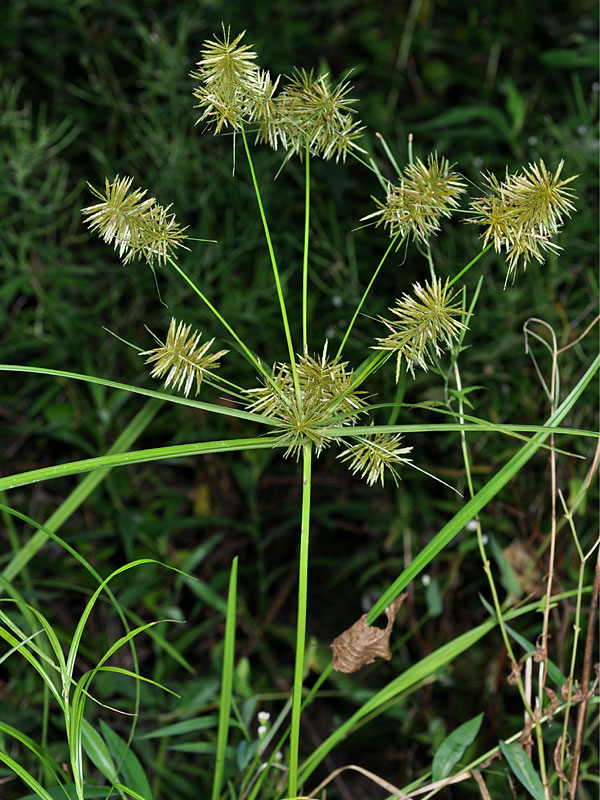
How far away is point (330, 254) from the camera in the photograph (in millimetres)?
1013

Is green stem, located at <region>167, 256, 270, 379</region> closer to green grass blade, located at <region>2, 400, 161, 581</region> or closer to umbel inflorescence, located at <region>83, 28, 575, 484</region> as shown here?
umbel inflorescence, located at <region>83, 28, 575, 484</region>

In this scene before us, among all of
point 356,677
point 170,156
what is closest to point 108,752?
point 356,677

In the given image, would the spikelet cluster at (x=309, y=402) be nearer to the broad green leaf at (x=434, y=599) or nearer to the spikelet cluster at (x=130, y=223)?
the spikelet cluster at (x=130, y=223)

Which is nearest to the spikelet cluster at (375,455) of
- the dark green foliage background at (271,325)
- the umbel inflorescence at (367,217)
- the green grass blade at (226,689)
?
Answer: the umbel inflorescence at (367,217)

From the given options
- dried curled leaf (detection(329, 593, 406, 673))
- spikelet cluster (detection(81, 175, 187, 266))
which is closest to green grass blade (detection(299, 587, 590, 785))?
dried curled leaf (detection(329, 593, 406, 673))

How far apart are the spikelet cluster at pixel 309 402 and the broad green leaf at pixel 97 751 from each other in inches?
8.9

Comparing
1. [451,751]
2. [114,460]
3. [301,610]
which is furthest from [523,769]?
[114,460]

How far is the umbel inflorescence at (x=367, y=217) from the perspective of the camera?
310 millimetres

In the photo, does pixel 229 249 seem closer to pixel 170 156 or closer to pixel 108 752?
pixel 170 156

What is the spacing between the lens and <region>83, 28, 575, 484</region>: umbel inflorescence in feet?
1.02

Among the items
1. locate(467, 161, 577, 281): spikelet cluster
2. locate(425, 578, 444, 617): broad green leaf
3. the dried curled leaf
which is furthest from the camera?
locate(425, 578, 444, 617): broad green leaf

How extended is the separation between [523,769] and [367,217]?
29cm

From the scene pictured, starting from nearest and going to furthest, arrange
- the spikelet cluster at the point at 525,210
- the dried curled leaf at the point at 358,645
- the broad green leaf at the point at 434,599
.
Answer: the spikelet cluster at the point at 525,210, the dried curled leaf at the point at 358,645, the broad green leaf at the point at 434,599

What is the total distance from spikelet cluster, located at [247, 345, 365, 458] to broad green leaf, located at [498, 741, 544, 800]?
201mm
